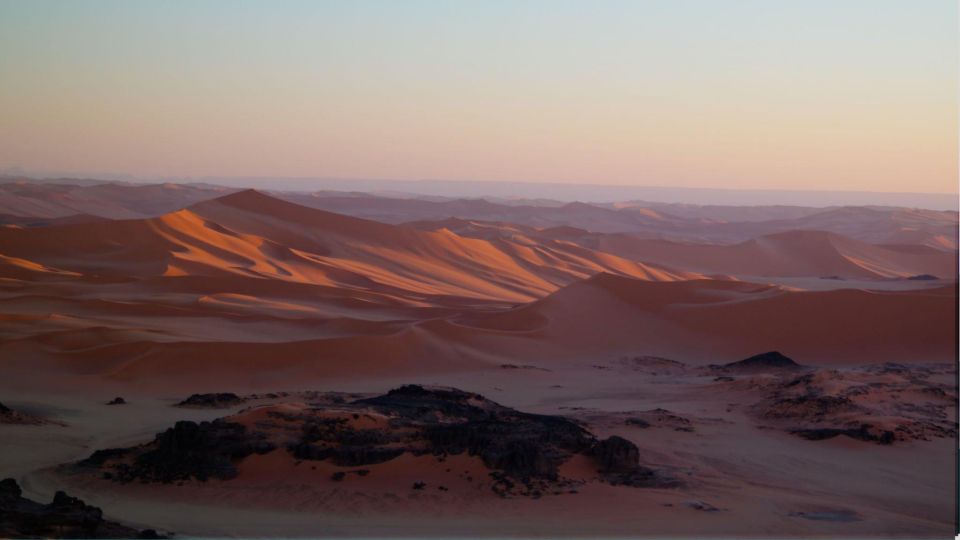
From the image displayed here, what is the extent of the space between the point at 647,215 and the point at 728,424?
8473 centimetres

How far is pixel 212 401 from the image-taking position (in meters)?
12.5

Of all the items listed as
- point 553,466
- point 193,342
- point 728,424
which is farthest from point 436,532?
point 193,342

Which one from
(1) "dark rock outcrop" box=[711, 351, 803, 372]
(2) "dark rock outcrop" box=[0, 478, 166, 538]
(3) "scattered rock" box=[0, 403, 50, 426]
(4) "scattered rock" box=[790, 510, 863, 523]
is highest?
(2) "dark rock outcrop" box=[0, 478, 166, 538]

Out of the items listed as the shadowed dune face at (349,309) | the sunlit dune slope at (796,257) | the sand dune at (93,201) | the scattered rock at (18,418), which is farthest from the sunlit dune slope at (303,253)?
the sand dune at (93,201)

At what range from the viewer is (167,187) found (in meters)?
94.9

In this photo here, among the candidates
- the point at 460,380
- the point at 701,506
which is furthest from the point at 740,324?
the point at 701,506

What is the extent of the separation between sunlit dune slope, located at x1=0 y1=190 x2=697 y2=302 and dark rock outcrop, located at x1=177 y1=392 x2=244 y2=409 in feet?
46.0

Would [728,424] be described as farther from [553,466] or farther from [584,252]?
[584,252]

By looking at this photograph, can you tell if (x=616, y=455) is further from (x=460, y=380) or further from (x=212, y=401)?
(x=460, y=380)

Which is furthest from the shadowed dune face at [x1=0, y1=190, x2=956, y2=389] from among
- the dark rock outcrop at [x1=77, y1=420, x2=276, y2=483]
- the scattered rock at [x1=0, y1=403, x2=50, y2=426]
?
the dark rock outcrop at [x1=77, y1=420, x2=276, y2=483]

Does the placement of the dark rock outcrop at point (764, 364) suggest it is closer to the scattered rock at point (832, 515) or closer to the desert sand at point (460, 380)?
the desert sand at point (460, 380)

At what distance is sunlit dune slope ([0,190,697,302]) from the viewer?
93.6 ft

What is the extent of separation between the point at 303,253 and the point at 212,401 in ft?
68.0

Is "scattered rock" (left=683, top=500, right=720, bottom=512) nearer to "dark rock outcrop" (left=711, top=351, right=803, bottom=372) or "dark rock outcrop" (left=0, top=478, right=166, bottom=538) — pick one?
"dark rock outcrop" (left=0, top=478, right=166, bottom=538)
